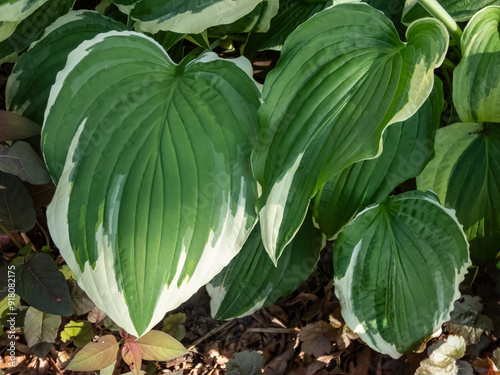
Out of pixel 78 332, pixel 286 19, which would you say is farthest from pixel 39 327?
pixel 286 19

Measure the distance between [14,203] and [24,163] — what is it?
158 millimetres

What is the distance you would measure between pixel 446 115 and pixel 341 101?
2.44 feet

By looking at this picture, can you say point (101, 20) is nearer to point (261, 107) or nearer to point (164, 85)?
point (164, 85)

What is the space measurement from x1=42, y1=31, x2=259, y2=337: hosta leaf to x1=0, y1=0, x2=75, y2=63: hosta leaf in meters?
0.31

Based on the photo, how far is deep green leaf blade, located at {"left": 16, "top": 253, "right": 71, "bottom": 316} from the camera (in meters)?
1.04

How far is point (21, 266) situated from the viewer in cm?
110

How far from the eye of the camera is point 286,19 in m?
1.22

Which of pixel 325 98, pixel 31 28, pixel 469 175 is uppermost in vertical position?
pixel 31 28

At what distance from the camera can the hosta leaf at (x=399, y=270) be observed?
1005 millimetres

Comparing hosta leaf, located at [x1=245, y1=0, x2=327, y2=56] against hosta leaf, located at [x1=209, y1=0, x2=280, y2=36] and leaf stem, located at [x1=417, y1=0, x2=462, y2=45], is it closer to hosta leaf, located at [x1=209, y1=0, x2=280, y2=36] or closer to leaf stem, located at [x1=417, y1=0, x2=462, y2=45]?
hosta leaf, located at [x1=209, y1=0, x2=280, y2=36]

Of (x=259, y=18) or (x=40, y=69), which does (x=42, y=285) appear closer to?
(x=40, y=69)

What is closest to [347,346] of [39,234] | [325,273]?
[325,273]

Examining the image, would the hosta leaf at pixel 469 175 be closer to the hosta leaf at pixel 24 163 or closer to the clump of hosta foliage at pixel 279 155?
the clump of hosta foliage at pixel 279 155

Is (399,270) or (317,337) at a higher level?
(399,270)
